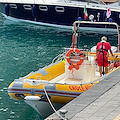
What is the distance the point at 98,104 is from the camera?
429 inches

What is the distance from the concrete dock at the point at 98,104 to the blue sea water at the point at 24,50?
8.03ft


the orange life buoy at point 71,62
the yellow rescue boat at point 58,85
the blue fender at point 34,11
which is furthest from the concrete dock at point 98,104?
the blue fender at point 34,11

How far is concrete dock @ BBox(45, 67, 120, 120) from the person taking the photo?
1008 cm

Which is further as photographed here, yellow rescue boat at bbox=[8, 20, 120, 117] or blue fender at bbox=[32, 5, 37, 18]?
blue fender at bbox=[32, 5, 37, 18]

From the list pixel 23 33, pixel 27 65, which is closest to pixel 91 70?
pixel 27 65

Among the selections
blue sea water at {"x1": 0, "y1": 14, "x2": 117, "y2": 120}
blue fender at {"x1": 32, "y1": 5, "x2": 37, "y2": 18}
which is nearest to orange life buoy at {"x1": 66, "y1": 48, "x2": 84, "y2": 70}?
blue sea water at {"x1": 0, "y1": 14, "x2": 117, "y2": 120}

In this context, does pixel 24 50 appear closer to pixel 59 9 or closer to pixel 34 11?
pixel 59 9

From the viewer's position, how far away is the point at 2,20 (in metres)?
36.8

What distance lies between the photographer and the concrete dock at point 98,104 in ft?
33.1

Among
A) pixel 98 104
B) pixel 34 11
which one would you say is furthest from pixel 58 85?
pixel 34 11

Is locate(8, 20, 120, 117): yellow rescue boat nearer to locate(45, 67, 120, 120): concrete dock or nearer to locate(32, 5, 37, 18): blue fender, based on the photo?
locate(45, 67, 120, 120): concrete dock

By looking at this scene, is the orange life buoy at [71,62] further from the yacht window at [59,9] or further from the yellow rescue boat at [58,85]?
the yacht window at [59,9]

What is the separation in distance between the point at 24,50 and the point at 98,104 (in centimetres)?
1428

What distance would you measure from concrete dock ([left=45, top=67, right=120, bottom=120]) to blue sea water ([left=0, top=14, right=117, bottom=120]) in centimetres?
245
